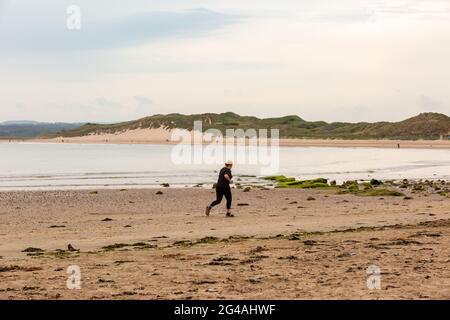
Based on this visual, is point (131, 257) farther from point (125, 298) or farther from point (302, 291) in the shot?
point (302, 291)

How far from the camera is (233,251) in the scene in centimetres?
1412

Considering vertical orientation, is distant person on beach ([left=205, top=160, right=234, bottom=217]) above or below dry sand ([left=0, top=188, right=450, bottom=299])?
above

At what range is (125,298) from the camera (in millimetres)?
9859

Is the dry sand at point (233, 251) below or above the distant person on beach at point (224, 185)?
below

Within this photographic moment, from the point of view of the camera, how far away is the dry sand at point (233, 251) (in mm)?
10375

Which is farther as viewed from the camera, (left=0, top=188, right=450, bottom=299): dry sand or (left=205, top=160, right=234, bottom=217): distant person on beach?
(left=205, top=160, right=234, bottom=217): distant person on beach

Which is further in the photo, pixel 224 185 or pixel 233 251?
pixel 224 185

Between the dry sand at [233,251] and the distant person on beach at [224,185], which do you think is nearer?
the dry sand at [233,251]

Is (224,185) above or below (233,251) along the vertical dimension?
above

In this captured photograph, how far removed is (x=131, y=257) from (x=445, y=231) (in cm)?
778

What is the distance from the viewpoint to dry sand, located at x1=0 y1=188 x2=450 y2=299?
10.4m

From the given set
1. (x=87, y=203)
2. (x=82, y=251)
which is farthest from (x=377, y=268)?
(x=87, y=203)
